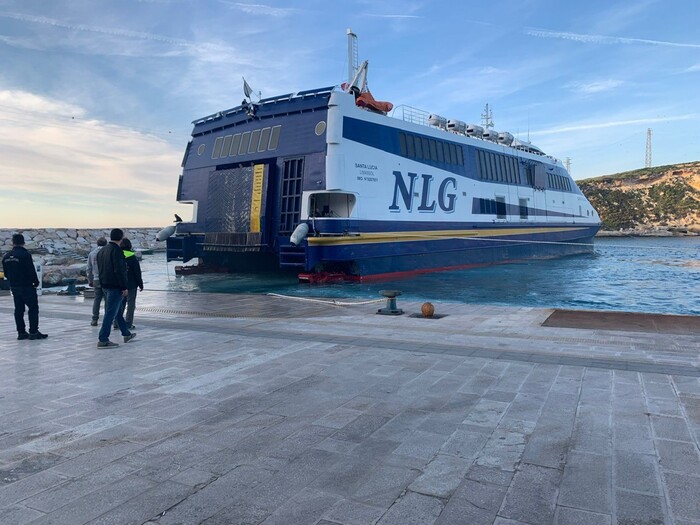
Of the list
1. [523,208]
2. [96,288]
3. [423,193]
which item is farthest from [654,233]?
[96,288]

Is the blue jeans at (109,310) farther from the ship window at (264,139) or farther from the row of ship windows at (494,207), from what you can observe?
the row of ship windows at (494,207)

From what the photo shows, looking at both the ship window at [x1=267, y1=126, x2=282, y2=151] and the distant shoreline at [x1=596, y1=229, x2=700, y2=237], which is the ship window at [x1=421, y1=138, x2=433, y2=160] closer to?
the ship window at [x1=267, y1=126, x2=282, y2=151]

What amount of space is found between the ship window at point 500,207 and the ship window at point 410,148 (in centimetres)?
788

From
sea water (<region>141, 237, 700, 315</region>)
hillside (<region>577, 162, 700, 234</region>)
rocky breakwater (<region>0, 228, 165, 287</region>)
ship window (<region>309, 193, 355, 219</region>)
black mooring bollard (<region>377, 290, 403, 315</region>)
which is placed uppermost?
hillside (<region>577, 162, 700, 234</region>)

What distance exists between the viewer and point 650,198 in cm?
11188

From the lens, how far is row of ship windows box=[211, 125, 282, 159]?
66.8 feet

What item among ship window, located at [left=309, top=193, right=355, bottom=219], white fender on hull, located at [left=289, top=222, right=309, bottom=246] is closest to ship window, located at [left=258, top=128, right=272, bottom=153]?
ship window, located at [left=309, top=193, right=355, bottom=219]

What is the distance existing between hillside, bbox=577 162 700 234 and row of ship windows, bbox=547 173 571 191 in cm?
7435

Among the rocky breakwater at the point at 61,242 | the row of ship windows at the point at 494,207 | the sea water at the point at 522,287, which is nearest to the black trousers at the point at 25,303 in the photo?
the sea water at the point at 522,287

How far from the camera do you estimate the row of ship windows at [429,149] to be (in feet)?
69.8

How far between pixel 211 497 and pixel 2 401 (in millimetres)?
3086

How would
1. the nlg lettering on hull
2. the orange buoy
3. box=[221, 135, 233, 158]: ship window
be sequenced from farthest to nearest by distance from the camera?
box=[221, 135, 233, 158]: ship window < the nlg lettering on hull < the orange buoy

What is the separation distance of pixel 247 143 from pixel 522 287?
42.1ft

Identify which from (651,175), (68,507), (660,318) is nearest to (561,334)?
(660,318)
